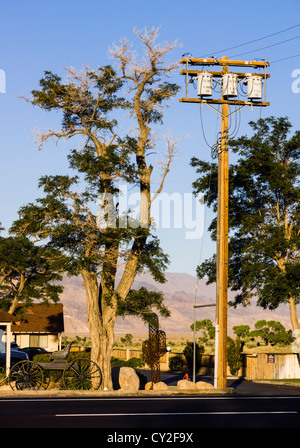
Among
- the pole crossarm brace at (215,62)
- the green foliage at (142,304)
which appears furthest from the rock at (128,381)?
the pole crossarm brace at (215,62)

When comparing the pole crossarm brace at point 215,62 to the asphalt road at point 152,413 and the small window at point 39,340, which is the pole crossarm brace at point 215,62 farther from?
the small window at point 39,340

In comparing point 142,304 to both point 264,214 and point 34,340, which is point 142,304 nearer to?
point 264,214

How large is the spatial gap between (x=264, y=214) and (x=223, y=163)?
20137mm

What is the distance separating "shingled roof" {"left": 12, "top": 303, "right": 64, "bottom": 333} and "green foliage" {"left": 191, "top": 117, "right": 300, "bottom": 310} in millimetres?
24824

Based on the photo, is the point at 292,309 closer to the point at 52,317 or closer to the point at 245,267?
the point at 245,267

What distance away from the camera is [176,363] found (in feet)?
177

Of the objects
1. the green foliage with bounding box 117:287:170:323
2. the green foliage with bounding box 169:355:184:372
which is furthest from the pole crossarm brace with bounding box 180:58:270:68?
the green foliage with bounding box 169:355:184:372

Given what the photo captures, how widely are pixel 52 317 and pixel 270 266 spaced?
32319 mm

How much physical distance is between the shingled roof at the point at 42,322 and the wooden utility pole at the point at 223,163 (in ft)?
134

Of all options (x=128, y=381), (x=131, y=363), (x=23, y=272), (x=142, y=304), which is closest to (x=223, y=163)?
(x=128, y=381)

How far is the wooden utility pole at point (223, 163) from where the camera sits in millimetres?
25031

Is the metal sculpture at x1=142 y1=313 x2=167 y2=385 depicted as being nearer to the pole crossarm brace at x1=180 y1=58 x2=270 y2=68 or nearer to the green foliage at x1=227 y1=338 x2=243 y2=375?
the pole crossarm brace at x1=180 y1=58 x2=270 y2=68

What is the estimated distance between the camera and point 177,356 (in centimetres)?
5431
